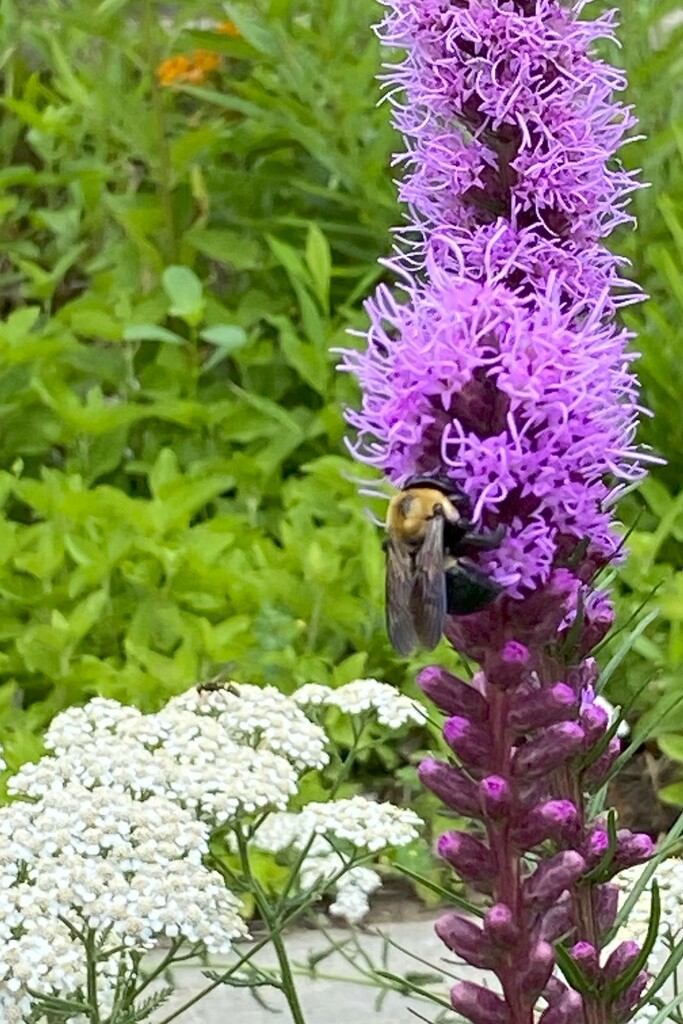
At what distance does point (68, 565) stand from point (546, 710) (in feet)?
5.43

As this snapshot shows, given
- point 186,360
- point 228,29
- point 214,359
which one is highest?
point 228,29

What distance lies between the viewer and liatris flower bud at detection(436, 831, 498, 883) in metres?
1.00

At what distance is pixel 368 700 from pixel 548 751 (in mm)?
601

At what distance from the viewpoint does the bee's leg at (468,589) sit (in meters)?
0.95

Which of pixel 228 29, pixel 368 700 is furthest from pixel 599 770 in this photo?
pixel 228 29

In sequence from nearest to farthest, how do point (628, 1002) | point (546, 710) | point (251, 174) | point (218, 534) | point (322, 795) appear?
point (546, 710) → point (628, 1002) → point (322, 795) → point (218, 534) → point (251, 174)

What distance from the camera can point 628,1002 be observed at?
3.57 feet

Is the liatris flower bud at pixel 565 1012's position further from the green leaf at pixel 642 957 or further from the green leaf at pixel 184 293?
the green leaf at pixel 184 293

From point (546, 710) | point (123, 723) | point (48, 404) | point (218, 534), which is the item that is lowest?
point (48, 404)

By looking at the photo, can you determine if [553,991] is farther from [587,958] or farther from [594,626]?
[594,626]

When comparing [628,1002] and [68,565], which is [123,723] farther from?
[68,565]

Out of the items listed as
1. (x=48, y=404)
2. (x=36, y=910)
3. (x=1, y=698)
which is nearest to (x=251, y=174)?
(x=48, y=404)

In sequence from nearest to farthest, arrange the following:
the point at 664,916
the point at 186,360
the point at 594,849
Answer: the point at 594,849, the point at 664,916, the point at 186,360

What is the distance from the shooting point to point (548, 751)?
0.98 m
